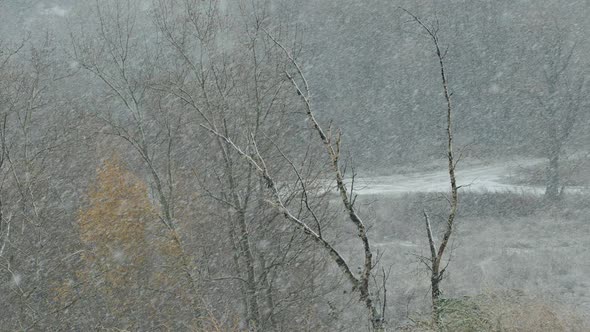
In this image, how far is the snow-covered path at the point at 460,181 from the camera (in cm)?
2856

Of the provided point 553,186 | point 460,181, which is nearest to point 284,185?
point 553,186

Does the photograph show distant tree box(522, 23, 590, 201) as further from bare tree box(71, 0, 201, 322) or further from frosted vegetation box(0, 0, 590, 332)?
bare tree box(71, 0, 201, 322)

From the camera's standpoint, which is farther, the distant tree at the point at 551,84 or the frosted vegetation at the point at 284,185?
the distant tree at the point at 551,84

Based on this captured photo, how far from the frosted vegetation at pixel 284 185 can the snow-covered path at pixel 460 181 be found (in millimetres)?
258

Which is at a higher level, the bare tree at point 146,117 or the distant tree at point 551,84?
the distant tree at point 551,84

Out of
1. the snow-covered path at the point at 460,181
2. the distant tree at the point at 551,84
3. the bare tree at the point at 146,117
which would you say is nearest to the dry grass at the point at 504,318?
the bare tree at the point at 146,117

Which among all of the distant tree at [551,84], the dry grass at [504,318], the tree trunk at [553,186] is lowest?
the dry grass at [504,318]

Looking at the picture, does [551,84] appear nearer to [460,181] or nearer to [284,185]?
[460,181]

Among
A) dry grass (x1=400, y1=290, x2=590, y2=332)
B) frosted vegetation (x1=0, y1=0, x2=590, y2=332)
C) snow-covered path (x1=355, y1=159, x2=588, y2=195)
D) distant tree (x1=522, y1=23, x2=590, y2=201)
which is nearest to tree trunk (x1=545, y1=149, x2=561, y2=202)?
frosted vegetation (x1=0, y1=0, x2=590, y2=332)

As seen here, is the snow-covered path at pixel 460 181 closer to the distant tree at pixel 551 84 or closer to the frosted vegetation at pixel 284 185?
the frosted vegetation at pixel 284 185

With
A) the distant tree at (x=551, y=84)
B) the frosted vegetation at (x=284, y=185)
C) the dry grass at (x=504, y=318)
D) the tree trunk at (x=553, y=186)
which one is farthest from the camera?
the distant tree at (x=551, y=84)

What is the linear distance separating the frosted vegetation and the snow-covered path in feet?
0.85

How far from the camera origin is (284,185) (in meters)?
15.0

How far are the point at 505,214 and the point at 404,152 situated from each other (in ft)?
48.4
